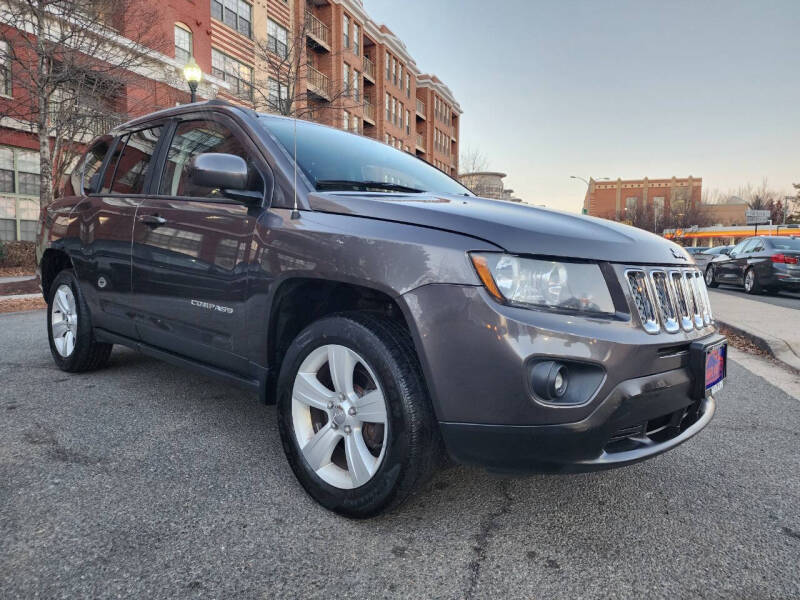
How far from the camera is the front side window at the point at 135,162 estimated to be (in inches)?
128

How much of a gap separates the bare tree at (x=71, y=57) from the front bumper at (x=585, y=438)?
12.1 metres

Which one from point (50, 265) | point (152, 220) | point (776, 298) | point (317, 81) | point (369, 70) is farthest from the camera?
point (369, 70)

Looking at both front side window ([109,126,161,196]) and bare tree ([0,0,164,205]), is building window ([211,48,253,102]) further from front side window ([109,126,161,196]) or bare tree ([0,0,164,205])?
front side window ([109,126,161,196])

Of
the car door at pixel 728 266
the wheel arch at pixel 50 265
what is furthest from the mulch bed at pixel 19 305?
the car door at pixel 728 266

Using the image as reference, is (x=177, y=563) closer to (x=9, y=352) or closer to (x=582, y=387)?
(x=582, y=387)

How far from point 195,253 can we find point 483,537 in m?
1.87

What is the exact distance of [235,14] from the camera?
75.3ft

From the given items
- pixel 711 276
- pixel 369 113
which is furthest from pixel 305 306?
pixel 369 113

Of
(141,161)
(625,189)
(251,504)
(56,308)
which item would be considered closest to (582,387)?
(251,504)

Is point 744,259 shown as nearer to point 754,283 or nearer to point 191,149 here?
point 754,283

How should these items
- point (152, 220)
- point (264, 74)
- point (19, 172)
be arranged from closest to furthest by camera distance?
point (152, 220), point (19, 172), point (264, 74)

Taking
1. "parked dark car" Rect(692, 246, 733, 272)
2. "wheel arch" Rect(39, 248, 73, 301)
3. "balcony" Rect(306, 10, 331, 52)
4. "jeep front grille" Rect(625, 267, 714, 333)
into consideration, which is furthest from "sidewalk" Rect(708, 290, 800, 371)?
"balcony" Rect(306, 10, 331, 52)

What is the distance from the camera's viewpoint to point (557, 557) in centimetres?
181

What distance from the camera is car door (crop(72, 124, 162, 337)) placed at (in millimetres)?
3215
